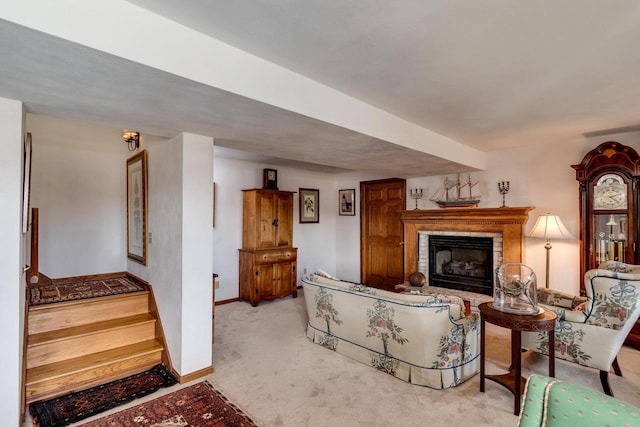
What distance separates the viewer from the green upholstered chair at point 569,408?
89cm

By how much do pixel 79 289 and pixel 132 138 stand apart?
1.70 m

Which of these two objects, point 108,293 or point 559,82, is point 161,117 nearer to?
point 108,293

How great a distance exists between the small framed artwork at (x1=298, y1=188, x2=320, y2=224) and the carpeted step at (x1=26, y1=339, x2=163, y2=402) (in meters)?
3.70

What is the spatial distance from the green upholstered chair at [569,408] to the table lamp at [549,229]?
131 inches

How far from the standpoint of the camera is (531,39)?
5.63 feet

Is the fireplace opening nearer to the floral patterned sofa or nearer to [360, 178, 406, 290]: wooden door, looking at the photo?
[360, 178, 406, 290]: wooden door

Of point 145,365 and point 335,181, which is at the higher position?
point 335,181

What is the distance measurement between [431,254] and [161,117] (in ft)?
14.5

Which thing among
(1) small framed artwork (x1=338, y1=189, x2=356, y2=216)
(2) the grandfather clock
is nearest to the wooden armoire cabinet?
(1) small framed artwork (x1=338, y1=189, x2=356, y2=216)

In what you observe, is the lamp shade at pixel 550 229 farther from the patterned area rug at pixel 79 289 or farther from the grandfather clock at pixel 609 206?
the patterned area rug at pixel 79 289

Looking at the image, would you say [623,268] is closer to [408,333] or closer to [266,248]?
[408,333]

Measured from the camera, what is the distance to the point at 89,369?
266 cm

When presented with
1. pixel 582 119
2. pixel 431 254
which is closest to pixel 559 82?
pixel 582 119

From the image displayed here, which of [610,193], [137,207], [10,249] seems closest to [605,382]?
[610,193]
